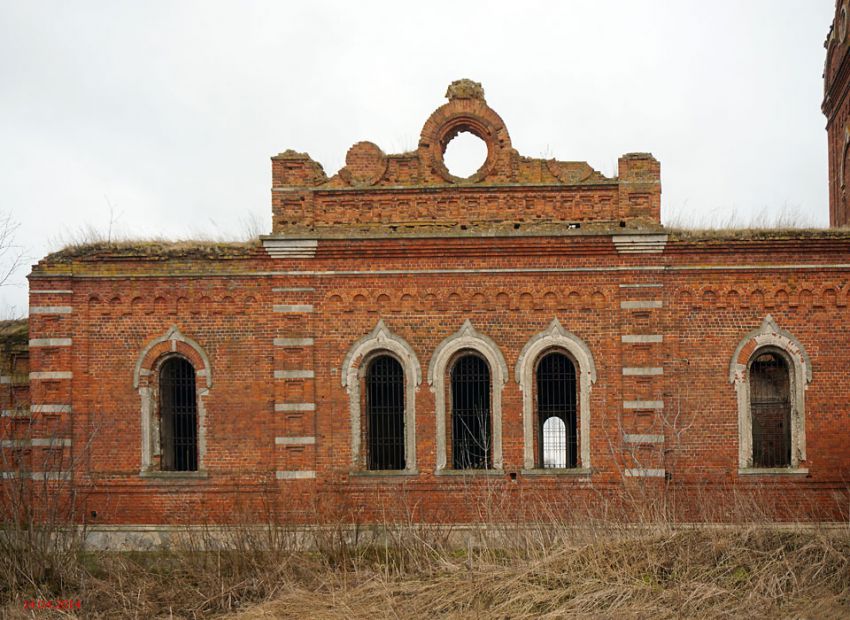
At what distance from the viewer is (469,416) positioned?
1333cm

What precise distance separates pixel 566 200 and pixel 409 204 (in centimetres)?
271

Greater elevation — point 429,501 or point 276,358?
point 276,358

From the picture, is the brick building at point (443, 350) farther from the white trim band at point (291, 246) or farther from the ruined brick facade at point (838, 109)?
the ruined brick facade at point (838, 109)

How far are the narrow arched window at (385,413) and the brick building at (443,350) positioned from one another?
0.12 ft

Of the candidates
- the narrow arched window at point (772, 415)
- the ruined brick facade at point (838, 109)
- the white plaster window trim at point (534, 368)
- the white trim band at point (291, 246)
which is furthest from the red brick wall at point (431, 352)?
the ruined brick facade at point (838, 109)

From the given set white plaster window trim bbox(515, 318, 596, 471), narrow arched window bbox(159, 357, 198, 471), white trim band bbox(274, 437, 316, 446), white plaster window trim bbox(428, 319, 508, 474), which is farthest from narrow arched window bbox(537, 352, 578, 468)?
narrow arched window bbox(159, 357, 198, 471)

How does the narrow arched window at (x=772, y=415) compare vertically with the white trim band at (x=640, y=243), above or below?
below

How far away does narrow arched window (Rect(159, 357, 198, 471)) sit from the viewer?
44.4 feet

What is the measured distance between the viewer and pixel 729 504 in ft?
41.4

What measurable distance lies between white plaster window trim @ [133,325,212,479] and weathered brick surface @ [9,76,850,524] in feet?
0.28

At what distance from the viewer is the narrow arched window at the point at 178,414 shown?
44.4 ft

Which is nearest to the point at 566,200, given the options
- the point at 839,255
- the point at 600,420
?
the point at 600,420

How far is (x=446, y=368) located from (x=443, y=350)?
0.32 m

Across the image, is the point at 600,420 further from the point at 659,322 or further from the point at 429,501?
the point at 429,501
